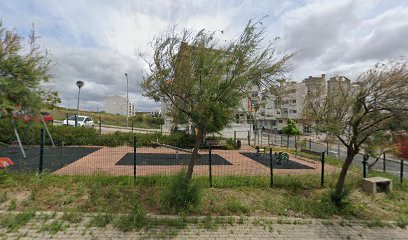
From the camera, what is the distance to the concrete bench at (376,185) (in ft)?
24.1

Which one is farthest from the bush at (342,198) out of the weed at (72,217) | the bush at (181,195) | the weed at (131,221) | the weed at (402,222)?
the weed at (72,217)

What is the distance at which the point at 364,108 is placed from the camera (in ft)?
18.0

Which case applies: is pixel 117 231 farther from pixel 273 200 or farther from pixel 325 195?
pixel 325 195

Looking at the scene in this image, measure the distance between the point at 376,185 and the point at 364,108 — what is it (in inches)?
144

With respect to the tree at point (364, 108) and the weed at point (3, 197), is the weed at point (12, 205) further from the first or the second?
the tree at point (364, 108)

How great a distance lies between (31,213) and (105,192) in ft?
5.27

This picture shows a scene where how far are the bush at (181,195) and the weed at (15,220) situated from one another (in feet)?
8.83

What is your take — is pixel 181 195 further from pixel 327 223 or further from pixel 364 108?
pixel 364 108

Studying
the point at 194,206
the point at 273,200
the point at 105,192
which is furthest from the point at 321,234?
the point at 105,192

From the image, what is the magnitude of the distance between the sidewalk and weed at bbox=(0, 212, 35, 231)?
0.09m

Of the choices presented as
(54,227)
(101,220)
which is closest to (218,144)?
(101,220)

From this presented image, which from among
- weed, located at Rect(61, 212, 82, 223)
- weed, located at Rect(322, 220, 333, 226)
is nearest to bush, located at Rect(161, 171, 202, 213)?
weed, located at Rect(61, 212, 82, 223)

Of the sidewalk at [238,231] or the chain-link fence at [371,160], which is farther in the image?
the chain-link fence at [371,160]

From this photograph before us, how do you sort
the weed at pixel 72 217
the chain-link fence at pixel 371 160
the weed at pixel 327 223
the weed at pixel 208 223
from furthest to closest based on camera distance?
the chain-link fence at pixel 371 160 < the weed at pixel 327 223 < the weed at pixel 208 223 < the weed at pixel 72 217
